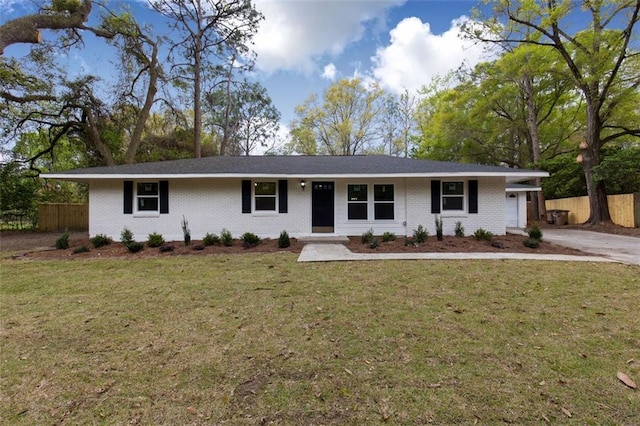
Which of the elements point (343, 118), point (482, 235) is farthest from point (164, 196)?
point (343, 118)

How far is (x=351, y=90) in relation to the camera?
2809 centimetres

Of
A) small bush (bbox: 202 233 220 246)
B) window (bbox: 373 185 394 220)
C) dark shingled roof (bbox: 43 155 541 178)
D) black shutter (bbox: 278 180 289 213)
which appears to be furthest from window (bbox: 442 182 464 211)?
small bush (bbox: 202 233 220 246)

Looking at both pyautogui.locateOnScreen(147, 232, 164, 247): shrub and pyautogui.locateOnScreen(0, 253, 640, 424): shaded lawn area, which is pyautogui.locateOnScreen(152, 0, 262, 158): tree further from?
pyautogui.locateOnScreen(0, 253, 640, 424): shaded lawn area

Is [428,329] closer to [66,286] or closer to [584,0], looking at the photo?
[66,286]

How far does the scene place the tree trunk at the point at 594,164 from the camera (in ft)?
45.7

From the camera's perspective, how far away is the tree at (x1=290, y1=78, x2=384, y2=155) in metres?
28.0

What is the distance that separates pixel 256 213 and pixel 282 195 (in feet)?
3.76

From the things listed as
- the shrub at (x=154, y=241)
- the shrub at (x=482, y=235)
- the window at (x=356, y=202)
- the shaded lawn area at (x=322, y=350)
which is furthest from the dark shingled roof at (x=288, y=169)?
the shaded lawn area at (x=322, y=350)

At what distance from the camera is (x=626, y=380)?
2354 mm

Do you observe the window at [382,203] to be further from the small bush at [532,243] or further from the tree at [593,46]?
the tree at [593,46]

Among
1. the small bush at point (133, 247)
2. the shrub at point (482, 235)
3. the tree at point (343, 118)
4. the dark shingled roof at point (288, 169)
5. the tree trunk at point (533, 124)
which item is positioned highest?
the tree at point (343, 118)

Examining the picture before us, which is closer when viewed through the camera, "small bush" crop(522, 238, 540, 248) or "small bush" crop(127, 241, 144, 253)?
"small bush" crop(127, 241, 144, 253)

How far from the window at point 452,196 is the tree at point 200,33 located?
14488 millimetres

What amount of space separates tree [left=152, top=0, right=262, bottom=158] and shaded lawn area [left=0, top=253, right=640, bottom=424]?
51.3 feet
